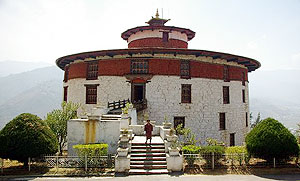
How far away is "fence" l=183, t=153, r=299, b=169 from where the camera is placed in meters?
12.3

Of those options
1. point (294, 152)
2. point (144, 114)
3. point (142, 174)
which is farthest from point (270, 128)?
point (144, 114)

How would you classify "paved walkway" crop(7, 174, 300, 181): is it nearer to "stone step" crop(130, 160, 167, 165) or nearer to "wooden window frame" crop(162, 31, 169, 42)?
"stone step" crop(130, 160, 167, 165)

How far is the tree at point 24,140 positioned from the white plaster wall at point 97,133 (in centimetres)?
124

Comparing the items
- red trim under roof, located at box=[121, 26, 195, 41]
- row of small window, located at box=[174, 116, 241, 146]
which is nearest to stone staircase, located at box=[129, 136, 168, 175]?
row of small window, located at box=[174, 116, 241, 146]

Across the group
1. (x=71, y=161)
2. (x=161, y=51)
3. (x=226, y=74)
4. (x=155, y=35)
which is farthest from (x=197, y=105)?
(x=71, y=161)

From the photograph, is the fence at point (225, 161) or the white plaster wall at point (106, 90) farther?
the white plaster wall at point (106, 90)

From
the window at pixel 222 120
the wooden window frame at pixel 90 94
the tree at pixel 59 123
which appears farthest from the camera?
the window at pixel 222 120

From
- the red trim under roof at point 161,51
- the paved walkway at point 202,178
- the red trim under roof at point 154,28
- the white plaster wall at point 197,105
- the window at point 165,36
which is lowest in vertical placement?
the paved walkway at point 202,178

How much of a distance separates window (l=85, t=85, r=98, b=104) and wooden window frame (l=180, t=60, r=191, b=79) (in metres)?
8.65

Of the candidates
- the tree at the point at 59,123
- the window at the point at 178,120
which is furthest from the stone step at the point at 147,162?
the window at the point at 178,120

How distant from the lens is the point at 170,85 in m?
21.5

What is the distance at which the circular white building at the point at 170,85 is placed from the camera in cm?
2131

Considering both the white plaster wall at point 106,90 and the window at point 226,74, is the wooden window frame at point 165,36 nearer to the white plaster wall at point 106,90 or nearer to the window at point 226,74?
the window at point 226,74

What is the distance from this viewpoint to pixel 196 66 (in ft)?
72.6
